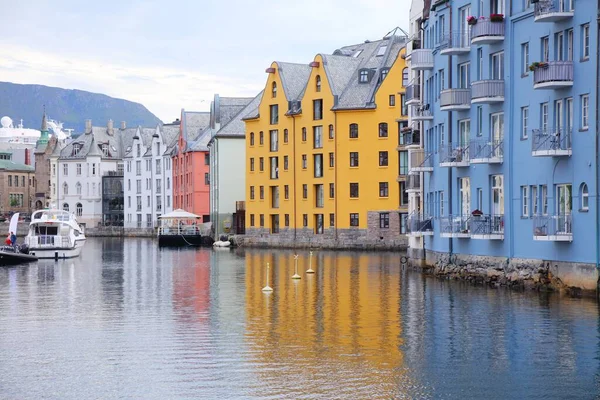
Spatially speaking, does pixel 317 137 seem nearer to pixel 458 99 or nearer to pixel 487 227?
pixel 458 99

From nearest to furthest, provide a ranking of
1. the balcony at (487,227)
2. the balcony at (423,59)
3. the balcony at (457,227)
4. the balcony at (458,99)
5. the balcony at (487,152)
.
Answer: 1. the balcony at (487,227)
2. the balcony at (487,152)
3. the balcony at (457,227)
4. the balcony at (458,99)
5. the balcony at (423,59)

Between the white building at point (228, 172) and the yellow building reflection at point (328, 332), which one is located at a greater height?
the white building at point (228, 172)

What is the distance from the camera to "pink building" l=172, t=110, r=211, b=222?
148 meters

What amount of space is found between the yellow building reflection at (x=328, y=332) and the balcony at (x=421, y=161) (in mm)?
6123

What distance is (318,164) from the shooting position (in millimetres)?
111125

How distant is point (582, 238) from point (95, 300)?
2036 centimetres

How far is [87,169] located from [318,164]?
271 ft

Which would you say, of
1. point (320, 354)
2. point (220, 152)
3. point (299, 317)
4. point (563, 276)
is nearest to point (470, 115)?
point (563, 276)

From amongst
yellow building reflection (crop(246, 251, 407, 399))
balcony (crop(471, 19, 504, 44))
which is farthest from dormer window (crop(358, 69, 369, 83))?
balcony (crop(471, 19, 504, 44))

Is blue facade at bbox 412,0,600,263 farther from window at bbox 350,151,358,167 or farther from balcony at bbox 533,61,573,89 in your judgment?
window at bbox 350,151,358,167

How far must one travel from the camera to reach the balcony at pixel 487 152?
176ft

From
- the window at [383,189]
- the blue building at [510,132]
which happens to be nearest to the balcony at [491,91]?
the blue building at [510,132]

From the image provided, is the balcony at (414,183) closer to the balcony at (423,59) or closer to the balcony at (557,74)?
the balcony at (423,59)

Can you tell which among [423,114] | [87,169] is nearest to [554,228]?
[423,114]
